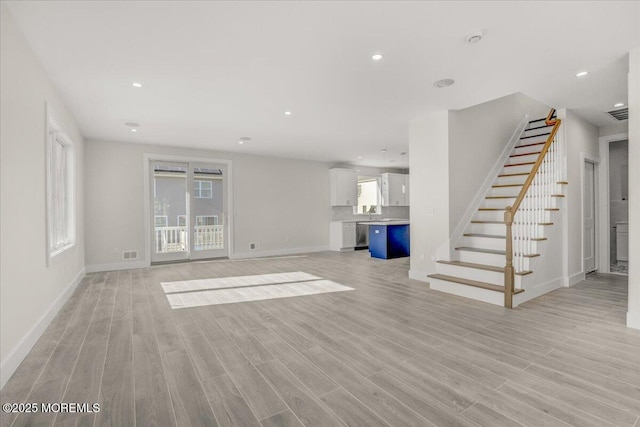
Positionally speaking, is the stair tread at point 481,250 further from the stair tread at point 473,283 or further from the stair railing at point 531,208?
the stair tread at point 473,283

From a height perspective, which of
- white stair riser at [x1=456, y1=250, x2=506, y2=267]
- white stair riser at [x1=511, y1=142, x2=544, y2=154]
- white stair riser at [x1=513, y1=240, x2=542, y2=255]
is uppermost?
white stair riser at [x1=511, y1=142, x2=544, y2=154]

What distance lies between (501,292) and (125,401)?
3.87 metres

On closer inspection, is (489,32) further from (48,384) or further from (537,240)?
Answer: (48,384)

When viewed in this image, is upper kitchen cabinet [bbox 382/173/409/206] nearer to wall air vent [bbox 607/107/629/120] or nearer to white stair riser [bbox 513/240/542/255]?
wall air vent [bbox 607/107/629/120]

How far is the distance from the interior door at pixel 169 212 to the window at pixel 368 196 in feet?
17.1

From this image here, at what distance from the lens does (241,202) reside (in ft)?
25.7

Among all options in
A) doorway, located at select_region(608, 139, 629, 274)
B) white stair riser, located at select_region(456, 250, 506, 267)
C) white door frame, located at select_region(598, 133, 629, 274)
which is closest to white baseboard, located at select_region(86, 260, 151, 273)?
white stair riser, located at select_region(456, 250, 506, 267)

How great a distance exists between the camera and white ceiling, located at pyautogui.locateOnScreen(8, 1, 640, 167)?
234 cm

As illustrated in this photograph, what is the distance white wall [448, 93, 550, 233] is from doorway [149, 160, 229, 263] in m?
4.85

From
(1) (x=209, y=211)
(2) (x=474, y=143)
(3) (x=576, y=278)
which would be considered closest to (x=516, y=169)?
(2) (x=474, y=143)

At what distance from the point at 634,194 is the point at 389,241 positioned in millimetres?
4797

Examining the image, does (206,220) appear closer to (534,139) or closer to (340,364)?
(340,364)

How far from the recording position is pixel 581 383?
201cm

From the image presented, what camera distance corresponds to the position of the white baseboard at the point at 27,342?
2100 mm
